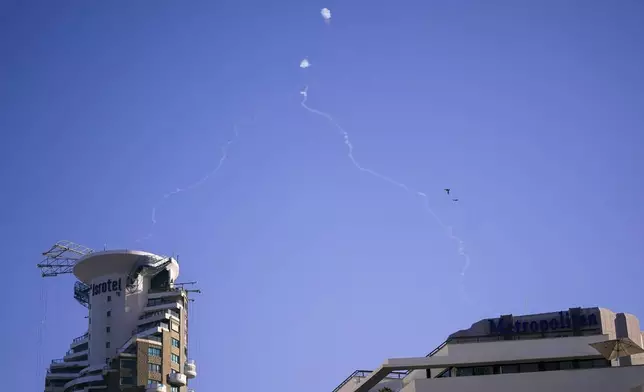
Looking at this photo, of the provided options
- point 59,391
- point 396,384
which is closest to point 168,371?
point 59,391

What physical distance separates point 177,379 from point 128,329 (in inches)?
518

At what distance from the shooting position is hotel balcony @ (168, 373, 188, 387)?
173 meters

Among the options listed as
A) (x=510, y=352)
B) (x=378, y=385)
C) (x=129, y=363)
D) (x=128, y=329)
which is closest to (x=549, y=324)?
(x=510, y=352)

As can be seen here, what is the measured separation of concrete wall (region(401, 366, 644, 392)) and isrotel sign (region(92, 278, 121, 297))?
12012 centimetres

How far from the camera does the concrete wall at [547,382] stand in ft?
205

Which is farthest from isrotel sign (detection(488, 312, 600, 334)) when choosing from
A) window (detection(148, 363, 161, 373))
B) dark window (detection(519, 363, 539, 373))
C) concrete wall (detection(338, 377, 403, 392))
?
window (detection(148, 363, 161, 373))

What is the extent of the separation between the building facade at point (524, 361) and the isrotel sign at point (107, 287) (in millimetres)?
114068

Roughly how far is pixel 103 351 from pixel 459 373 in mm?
117421

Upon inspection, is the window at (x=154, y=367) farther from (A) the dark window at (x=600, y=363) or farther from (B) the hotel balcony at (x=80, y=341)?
(A) the dark window at (x=600, y=363)

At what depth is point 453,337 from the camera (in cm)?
7344

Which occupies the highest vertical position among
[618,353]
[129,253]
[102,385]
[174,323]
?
[129,253]

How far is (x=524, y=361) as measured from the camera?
68562 millimetres

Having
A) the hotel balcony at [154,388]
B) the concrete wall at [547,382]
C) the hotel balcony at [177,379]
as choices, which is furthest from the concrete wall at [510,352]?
the hotel balcony at [177,379]

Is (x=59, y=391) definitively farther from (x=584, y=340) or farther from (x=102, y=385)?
(x=584, y=340)
